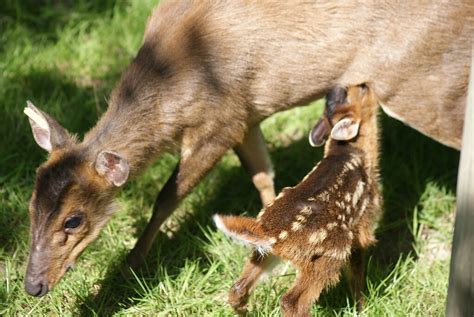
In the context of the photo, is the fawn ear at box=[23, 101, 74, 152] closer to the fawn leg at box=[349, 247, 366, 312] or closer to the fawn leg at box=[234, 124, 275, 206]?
the fawn leg at box=[234, 124, 275, 206]

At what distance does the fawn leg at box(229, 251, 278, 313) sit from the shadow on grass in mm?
489

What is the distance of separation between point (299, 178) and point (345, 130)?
1208mm

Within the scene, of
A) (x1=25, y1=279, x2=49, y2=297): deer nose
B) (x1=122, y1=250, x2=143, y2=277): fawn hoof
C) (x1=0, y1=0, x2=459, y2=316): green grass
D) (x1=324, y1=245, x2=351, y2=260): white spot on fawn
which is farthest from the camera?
(x1=122, y1=250, x2=143, y2=277): fawn hoof

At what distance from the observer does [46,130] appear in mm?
5531

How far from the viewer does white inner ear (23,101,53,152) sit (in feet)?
18.0

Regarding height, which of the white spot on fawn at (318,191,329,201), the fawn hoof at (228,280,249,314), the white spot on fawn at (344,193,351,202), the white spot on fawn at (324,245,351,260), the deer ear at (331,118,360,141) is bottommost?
the fawn hoof at (228,280,249,314)

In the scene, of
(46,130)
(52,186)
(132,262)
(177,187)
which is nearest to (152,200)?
(177,187)

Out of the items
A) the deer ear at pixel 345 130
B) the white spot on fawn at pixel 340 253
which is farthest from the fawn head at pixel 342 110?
the white spot on fawn at pixel 340 253

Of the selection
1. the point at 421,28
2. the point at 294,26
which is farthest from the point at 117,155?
the point at 421,28

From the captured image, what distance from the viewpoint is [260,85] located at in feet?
19.4

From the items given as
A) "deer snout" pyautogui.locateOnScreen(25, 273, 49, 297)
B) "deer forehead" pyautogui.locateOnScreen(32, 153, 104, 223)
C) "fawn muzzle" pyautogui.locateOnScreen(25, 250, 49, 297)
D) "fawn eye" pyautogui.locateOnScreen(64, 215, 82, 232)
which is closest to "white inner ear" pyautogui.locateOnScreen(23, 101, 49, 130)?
"deer forehead" pyautogui.locateOnScreen(32, 153, 104, 223)

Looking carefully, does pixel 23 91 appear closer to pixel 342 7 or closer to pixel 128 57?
pixel 128 57

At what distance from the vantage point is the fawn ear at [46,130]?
5.48m

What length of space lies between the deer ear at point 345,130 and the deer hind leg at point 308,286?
91cm
